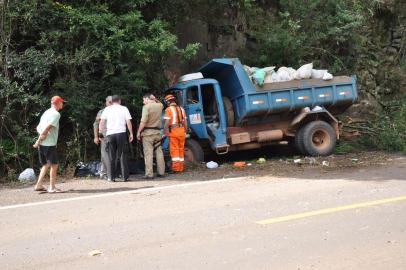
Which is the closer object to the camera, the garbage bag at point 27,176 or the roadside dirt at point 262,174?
the roadside dirt at point 262,174

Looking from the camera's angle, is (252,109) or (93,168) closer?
(93,168)

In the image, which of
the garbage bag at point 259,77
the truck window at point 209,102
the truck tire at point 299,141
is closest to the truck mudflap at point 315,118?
the truck tire at point 299,141

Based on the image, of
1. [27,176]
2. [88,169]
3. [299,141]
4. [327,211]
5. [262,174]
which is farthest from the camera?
[299,141]

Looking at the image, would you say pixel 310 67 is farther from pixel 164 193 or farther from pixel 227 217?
pixel 227 217

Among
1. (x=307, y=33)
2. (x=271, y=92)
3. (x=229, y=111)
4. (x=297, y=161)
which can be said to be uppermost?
(x=307, y=33)

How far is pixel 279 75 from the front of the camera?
1323 cm

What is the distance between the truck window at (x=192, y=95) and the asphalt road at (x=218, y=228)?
3.55 meters

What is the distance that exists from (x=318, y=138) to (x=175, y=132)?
4037mm

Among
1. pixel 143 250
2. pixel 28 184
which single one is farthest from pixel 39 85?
pixel 143 250

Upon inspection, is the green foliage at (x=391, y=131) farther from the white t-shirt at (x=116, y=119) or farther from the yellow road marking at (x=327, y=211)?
the white t-shirt at (x=116, y=119)

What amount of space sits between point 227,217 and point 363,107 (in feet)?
39.9

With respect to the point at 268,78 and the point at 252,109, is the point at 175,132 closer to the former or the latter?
the point at 252,109

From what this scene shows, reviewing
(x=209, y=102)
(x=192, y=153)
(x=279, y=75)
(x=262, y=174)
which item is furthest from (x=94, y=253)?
(x=279, y=75)

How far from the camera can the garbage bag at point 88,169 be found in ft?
37.1
